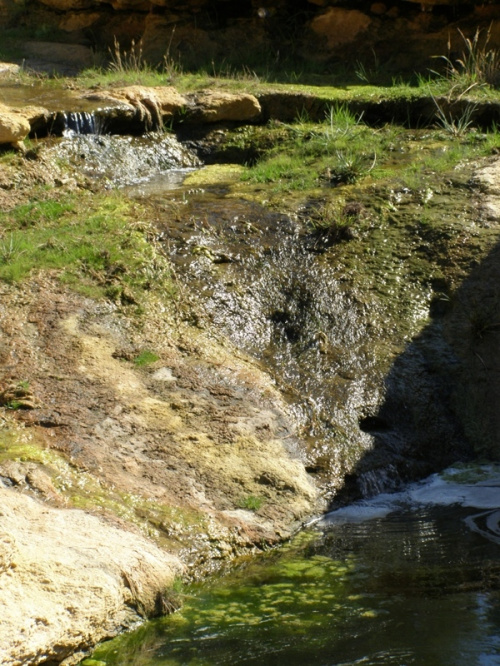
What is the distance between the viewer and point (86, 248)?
7.29 meters

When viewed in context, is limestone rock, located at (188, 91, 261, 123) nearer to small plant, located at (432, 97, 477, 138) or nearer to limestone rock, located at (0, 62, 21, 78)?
small plant, located at (432, 97, 477, 138)

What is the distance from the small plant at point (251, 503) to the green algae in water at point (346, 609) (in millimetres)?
334

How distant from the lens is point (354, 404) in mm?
6582

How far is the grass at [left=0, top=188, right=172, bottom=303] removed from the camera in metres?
6.96

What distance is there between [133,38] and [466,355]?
9.85 m

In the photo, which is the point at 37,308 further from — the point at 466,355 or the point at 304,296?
the point at 466,355

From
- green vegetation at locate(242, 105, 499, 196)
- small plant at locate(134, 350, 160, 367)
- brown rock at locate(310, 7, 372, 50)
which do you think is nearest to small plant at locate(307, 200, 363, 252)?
green vegetation at locate(242, 105, 499, 196)

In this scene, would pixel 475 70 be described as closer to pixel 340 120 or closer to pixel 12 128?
pixel 340 120

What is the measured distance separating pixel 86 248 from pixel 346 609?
4.04m

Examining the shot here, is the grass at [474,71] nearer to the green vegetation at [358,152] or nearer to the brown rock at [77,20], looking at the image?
the green vegetation at [358,152]

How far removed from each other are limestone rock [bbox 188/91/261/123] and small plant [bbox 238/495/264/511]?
6.33 metres

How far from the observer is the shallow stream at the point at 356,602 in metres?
3.83

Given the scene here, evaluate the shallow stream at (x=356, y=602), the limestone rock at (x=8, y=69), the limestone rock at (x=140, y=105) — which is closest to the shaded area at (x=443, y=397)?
the shallow stream at (x=356, y=602)

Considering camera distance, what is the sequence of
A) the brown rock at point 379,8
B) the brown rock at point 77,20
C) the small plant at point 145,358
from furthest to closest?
the brown rock at point 77,20, the brown rock at point 379,8, the small plant at point 145,358
